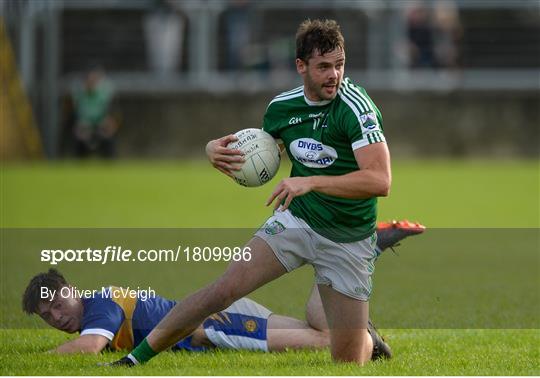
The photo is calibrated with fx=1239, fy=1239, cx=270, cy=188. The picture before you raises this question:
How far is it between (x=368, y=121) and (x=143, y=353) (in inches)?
A: 75.9

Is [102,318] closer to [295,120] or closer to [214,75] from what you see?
[295,120]

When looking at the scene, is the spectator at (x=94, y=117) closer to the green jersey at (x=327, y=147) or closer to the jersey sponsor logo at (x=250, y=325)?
the jersey sponsor logo at (x=250, y=325)

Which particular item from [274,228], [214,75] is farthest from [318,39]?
[214,75]

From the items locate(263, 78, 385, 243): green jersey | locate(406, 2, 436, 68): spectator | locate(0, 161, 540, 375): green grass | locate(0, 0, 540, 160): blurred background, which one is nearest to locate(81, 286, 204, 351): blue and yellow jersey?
locate(0, 161, 540, 375): green grass

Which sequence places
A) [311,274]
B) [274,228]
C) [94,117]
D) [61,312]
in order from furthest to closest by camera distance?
1. [94,117]
2. [311,274]
3. [61,312]
4. [274,228]

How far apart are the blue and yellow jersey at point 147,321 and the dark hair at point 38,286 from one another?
23 cm

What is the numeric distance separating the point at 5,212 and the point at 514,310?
36.0 ft

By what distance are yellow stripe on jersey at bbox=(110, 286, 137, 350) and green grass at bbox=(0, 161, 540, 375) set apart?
0.14 metres

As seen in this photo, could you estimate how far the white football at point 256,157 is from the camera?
7.63 m

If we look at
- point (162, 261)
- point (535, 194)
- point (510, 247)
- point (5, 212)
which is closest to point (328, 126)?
point (162, 261)

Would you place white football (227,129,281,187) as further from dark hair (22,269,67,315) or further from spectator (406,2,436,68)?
spectator (406,2,436,68)

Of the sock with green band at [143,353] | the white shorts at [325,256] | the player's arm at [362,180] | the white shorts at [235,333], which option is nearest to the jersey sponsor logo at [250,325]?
the white shorts at [235,333]

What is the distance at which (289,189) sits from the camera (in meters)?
6.89

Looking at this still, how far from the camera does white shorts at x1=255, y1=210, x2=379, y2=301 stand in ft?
24.4
